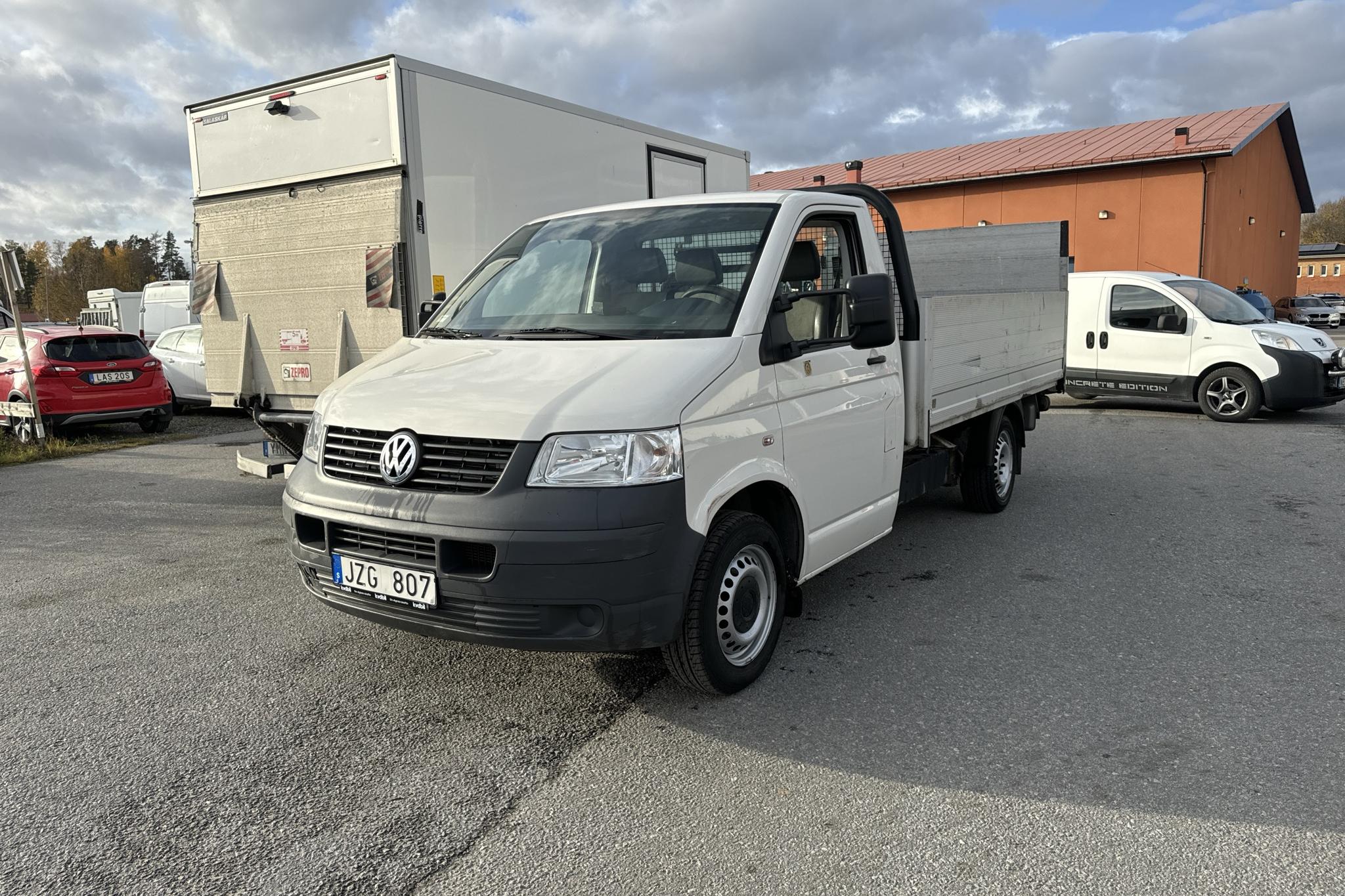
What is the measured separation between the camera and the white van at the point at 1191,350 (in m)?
11.7

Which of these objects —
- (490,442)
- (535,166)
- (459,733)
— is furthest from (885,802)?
(535,166)

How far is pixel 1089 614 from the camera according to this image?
485 cm

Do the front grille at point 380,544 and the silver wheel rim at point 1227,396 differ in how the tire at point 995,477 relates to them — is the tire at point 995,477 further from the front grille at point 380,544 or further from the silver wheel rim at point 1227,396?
the silver wheel rim at point 1227,396

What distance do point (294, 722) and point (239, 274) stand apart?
15.0ft

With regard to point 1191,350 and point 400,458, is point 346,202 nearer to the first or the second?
point 400,458

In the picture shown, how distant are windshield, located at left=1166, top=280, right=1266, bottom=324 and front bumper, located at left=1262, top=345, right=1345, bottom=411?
2.24 ft

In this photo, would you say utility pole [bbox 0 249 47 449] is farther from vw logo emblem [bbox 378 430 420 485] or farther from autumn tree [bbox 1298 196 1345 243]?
autumn tree [bbox 1298 196 1345 243]

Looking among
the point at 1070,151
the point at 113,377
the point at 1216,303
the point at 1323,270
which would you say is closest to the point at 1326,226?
the point at 1323,270

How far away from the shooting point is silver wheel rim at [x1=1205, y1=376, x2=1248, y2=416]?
12.0m

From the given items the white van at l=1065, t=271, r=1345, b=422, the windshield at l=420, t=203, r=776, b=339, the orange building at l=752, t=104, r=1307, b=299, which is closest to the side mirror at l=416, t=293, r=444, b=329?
the windshield at l=420, t=203, r=776, b=339

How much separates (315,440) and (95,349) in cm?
1059

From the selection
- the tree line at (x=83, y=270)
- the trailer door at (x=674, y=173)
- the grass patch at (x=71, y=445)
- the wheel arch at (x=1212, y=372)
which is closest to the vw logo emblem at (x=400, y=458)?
the trailer door at (x=674, y=173)

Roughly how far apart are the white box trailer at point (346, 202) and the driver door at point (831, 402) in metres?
2.93

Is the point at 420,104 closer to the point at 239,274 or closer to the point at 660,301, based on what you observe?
the point at 239,274
